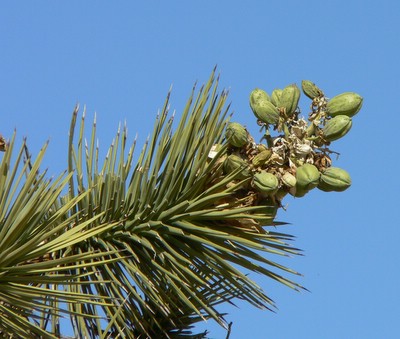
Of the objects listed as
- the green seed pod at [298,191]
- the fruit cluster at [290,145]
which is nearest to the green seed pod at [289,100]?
the fruit cluster at [290,145]

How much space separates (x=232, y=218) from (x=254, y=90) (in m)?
0.62

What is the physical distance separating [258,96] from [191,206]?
0.59 m

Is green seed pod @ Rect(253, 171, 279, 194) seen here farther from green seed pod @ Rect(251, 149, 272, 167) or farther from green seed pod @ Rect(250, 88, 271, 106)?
green seed pod @ Rect(250, 88, 271, 106)

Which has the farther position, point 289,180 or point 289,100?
point 289,100

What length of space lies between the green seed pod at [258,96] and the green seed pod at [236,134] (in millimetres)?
173

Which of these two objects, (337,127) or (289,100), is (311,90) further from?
(337,127)

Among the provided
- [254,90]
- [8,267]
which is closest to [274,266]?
[254,90]

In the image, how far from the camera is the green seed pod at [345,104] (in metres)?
4.53

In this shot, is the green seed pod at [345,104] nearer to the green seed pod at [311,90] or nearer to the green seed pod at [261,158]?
the green seed pod at [311,90]

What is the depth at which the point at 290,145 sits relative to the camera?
14.7 feet

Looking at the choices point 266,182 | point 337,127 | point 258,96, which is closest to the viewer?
point 266,182

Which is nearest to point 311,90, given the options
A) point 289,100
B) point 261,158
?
point 289,100

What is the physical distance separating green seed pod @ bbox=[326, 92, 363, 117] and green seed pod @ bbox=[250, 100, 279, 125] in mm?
259

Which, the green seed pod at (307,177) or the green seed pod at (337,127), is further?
the green seed pod at (337,127)
